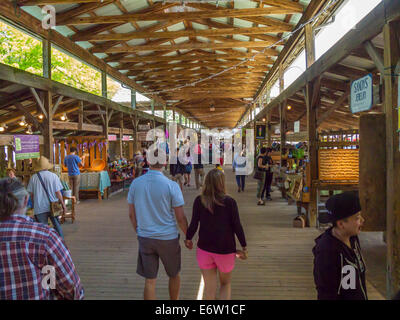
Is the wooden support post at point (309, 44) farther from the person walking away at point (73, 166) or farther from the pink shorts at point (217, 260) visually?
the person walking away at point (73, 166)

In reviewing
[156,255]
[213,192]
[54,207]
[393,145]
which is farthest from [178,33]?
[156,255]

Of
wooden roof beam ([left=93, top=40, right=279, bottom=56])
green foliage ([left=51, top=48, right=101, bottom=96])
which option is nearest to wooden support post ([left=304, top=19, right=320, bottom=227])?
wooden roof beam ([left=93, top=40, right=279, bottom=56])

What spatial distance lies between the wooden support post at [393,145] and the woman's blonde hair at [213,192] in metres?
1.75

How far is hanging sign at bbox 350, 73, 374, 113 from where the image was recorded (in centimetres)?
360

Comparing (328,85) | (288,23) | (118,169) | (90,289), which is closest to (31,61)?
(118,169)

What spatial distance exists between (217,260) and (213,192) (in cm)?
57

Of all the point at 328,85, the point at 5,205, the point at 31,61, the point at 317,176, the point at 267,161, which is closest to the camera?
the point at 5,205

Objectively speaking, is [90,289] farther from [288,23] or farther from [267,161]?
[288,23]

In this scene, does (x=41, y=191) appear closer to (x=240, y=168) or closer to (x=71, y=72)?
(x=240, y=168)

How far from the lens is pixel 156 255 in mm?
2672

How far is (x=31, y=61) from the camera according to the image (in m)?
16.5

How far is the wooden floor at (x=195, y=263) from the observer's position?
3.39 m

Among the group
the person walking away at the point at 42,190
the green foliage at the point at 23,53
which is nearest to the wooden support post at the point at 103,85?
the green foliage at the point at 23,53

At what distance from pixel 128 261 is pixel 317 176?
3.85 metres
